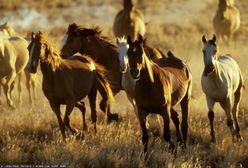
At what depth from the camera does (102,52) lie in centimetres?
1196

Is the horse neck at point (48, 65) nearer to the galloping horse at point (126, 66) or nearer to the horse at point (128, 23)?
the galloping horse at point (126, 66)

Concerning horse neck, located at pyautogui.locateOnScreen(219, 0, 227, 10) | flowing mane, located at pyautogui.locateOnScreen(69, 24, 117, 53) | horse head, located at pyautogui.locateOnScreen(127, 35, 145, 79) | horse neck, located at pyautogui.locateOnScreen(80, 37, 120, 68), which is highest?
horse neck, located at pyautogui.locateOnScreen(219, 0, 227, 10)

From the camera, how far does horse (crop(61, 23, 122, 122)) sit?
11.5 meters

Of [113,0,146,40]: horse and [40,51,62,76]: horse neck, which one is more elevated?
[113,0,146,40]: horse

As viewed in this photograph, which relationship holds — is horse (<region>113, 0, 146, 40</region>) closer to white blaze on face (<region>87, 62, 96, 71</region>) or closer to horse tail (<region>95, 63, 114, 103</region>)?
horse tail (<region>95, 63, 114, 103</region>)

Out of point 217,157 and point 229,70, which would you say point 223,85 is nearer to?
point 229,70

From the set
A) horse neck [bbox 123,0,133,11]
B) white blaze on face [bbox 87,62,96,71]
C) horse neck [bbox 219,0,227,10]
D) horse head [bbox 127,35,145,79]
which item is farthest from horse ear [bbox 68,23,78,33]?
horse neck [bbox 219,0,227,10]

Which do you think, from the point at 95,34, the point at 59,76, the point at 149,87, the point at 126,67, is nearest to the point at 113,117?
the point at 95,34

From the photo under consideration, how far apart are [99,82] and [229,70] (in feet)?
8.18

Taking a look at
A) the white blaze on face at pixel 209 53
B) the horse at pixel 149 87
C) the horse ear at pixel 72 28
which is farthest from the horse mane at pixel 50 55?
the white blaze on face at pixel 209 53

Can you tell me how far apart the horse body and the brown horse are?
3.52 metres

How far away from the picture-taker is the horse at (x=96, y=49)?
37.8ft

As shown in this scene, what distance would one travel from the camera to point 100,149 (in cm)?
881

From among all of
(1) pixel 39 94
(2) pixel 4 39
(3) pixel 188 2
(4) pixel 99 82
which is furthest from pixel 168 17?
(4) pixel 99 82
